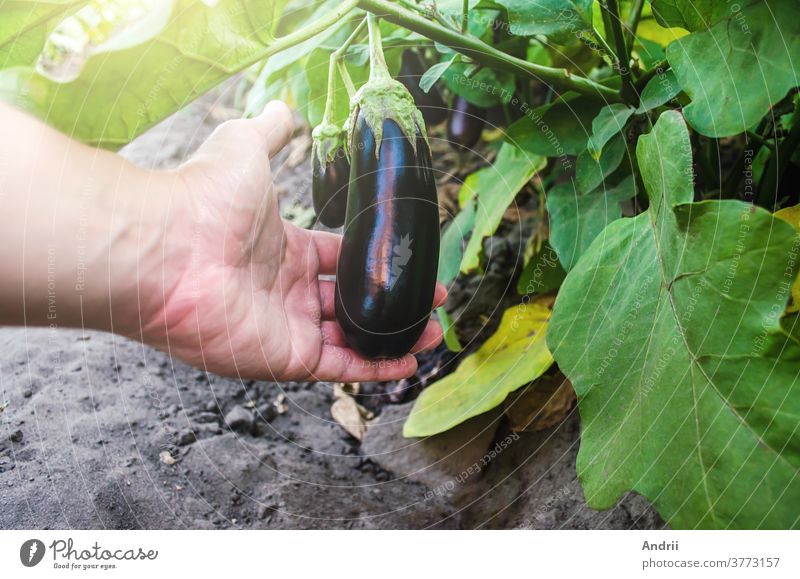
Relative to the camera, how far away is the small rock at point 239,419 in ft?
2.15

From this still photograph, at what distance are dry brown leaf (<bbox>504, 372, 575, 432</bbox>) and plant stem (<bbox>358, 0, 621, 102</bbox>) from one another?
244mm

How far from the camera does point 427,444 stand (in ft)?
2.11

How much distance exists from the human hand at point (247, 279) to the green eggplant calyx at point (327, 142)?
3 cm

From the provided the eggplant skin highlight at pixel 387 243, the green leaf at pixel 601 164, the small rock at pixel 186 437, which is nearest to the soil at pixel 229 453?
the small rock at pixel 186 437

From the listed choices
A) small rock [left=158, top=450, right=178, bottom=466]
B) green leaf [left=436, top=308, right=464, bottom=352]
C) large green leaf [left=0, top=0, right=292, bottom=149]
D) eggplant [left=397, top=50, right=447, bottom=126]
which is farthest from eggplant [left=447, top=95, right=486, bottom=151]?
small rock [left=158, top=450, right=178, bottom=466]

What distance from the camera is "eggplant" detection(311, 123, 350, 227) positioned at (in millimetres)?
523

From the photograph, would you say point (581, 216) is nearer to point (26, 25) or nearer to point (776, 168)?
point (776, 168)

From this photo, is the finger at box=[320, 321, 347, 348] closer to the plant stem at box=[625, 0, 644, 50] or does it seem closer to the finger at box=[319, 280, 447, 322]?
the finger at box=[319, 280, 447, 322]

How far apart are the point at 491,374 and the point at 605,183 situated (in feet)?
0.62

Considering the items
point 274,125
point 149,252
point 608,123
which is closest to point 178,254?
point 149,252

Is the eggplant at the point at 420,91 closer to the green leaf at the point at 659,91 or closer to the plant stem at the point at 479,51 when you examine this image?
the plant stem at the point at 479,51
